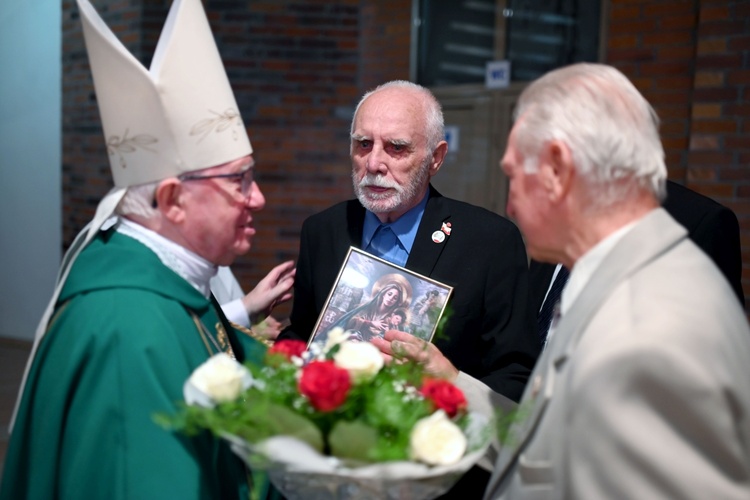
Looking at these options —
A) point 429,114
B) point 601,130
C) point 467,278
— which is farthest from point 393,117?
point 601,130

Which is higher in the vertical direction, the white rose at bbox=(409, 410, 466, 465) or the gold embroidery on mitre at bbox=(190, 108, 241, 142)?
the gold embroidery on mitre at bbox=(190, 108, 241, 142)

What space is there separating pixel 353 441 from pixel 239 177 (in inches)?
32.7

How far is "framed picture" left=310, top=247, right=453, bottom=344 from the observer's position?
7.73 ft

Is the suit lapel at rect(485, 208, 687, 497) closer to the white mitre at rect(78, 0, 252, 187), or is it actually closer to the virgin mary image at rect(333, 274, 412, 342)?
the virgin mary image at rect(333, 274, 412, 342)

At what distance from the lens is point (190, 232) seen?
2018 millimetres

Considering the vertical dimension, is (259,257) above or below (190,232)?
below

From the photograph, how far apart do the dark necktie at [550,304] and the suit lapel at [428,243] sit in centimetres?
45

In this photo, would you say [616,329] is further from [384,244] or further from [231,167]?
[384,244]

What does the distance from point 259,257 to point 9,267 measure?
3.06m

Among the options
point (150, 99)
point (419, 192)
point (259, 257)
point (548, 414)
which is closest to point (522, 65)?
point (259, 257)

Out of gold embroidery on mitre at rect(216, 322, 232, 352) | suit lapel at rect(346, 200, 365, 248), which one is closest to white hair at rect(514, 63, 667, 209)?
gold embroidery on mitre at rect(216, 322, 232, 352)

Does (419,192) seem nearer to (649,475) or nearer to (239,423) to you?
(239,423)

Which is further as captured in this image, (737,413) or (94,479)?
(94,479)

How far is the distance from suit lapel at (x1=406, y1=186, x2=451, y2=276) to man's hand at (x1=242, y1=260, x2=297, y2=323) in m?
0.49
